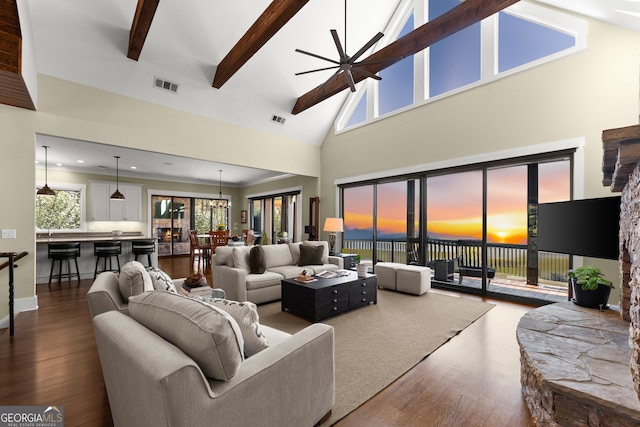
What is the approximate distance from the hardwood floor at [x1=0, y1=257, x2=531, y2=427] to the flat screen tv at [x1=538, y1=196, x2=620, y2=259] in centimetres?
115

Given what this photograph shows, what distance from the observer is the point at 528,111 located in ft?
14.5

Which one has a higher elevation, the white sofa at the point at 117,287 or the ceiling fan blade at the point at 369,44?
the ceiling fan blade at the point at 369,44

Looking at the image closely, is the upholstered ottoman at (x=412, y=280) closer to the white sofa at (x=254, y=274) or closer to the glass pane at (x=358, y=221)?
the white sofa at (x=254, y=274)

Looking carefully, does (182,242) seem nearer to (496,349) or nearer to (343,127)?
(343,127)

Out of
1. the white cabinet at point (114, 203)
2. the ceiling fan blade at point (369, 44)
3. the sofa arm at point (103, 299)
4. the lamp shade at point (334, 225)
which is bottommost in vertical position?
the sofa arm at point (103, 299)

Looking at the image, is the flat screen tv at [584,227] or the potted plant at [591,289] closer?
the flat screen tv at [584,227]

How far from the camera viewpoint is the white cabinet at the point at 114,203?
8.34 m

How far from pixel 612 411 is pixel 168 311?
2197mm

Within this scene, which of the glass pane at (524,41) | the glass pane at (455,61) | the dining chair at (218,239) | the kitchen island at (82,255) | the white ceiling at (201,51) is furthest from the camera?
the dining chair at (218,239)

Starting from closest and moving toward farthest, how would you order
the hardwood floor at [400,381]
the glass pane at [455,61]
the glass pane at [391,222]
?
the hardwood floor at [400,381] < the glass pane at [455,61] < the glass pane at [391,222]

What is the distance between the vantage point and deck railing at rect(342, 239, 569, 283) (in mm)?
4984

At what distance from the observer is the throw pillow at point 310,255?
524 centimetres

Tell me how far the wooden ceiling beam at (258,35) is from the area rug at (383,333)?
399 cm

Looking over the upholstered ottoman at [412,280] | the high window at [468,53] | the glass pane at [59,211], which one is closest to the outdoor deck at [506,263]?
the upholstered ottoman at [412,280]
